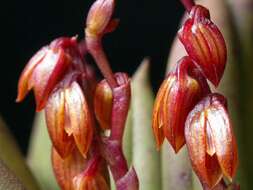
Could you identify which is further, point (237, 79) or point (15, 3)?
point (15, 3)

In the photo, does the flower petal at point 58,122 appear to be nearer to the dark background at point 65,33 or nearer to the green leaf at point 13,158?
the green leaf at point 13,158

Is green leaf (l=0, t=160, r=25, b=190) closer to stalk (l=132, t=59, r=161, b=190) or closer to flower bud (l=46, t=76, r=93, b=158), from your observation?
flower bud (l=46, t=76, r=93, b=158)

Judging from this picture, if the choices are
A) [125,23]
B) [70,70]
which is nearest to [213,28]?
[70,70]

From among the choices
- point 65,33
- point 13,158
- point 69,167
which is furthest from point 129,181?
point 65,33

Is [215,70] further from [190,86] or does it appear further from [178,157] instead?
[178,157]

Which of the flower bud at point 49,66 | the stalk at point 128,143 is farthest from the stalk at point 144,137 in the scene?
the flower bud at point 49,66

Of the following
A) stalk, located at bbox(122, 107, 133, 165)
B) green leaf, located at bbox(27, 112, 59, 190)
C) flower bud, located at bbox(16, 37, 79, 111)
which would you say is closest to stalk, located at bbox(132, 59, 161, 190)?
stalk, located at bbox(122, 107, 133, 165)

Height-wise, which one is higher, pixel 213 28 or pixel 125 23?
pixel 213 28
